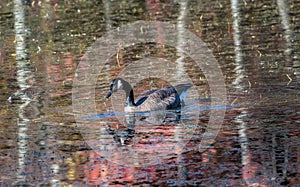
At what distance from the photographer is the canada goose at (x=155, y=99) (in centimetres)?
1700

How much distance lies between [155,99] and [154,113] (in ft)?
1.12

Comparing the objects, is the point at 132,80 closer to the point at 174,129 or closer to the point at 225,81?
the point at 225,81

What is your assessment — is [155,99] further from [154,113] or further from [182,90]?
[182,90]

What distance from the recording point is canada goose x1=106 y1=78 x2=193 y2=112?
17000mm

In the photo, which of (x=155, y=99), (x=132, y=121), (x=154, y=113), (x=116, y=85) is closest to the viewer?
(x=132, y=121)

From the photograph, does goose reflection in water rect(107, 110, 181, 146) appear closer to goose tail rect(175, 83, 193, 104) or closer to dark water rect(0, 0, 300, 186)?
dark water rect(0, 0, 300, 186)

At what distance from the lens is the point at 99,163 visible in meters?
12.8

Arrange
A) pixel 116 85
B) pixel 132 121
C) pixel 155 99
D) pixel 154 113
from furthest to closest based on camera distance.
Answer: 1. pixel 116 85
2. pixel 155 99
3. pixel 154 113
4. pixel 132 121

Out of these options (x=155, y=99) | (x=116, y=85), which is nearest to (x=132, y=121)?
(x=155, y=99)

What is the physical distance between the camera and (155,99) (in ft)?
56.1

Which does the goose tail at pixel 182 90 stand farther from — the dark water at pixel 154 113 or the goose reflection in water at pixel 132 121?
the goose reflection in water at pixel 132 121

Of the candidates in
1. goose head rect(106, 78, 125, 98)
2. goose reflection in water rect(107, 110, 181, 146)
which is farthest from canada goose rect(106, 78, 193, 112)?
goose reflection in water rect(107, 110, 181, 146)

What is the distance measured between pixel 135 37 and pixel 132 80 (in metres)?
7.04

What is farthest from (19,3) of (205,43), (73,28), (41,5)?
(205,43)
